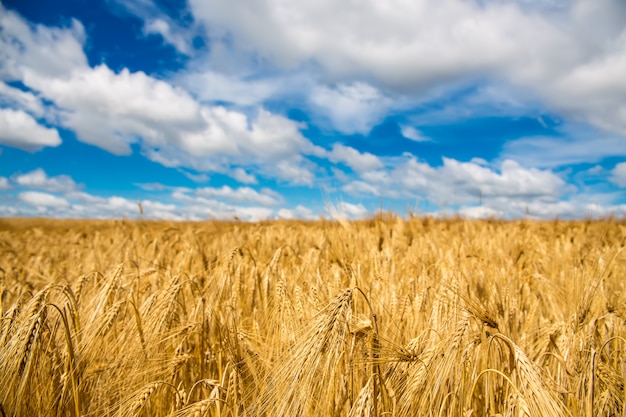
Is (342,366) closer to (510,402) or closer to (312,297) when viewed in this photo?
(312,297)

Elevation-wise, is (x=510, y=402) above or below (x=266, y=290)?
below

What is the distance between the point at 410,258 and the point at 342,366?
7.59ft

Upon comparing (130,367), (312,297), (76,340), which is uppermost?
(312,297)

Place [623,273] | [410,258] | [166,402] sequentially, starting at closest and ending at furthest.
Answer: [166,402] < [623,273] < [410,258]

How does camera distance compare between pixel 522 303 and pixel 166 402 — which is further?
Answer: pixel 522 303

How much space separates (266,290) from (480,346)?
1376mm

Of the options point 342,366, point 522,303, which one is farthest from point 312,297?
point 522,303

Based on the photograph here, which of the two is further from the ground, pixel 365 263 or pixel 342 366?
pixel 365 263

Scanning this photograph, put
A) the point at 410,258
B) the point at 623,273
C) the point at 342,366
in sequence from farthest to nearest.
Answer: the point at 410,258 → the point at 623,273 → the point at 342,366

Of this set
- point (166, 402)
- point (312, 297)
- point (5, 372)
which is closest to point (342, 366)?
point (312, 297)

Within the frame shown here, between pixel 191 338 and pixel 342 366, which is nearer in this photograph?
pixel 342 366

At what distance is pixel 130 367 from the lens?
68.3 inches

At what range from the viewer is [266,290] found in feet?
7.97

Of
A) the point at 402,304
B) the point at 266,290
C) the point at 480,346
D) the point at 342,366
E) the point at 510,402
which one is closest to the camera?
the point at 510,402
